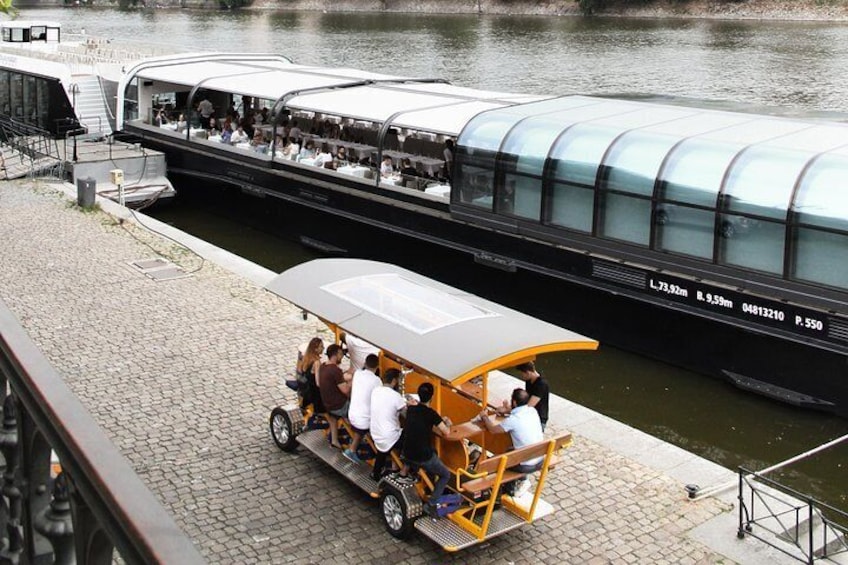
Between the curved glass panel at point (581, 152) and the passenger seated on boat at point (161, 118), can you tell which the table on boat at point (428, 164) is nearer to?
the curved glass panel at point (581, 152)

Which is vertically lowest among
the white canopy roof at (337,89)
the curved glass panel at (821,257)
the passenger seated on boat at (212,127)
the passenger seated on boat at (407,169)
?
the curved glass panel at (821,257)

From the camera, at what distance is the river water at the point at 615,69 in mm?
14102

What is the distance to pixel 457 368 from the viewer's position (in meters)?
8.91

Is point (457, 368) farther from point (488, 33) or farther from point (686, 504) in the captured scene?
point (488, 33)

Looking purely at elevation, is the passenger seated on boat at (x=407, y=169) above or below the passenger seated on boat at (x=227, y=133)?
below

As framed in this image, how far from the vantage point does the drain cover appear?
1823 centimetres

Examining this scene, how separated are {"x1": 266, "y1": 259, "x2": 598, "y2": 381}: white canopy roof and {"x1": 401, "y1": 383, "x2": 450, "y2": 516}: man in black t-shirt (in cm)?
39

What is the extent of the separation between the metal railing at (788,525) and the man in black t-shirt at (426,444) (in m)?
2.61

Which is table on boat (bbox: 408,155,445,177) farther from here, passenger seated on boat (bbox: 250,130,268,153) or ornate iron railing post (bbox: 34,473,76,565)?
ornate iron railing post (bbox: 34,473,76,565)

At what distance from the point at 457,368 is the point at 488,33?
221 feet

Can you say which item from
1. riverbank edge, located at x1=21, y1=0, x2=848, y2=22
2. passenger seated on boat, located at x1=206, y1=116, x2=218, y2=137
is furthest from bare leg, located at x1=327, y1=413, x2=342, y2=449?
riverbank edge, located at x1=21, y1=0, x2=848, y2=22

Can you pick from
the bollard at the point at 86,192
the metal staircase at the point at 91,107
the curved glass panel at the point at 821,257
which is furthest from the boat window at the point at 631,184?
the metal staircase at the point at 91,107

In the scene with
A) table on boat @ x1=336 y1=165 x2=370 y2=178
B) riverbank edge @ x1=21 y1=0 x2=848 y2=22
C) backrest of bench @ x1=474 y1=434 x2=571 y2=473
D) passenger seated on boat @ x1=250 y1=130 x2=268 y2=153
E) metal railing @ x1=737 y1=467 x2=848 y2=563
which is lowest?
metal railing @ x1=737 y1=467 x2=848 y2=563

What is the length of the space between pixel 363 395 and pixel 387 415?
1.32 feet
